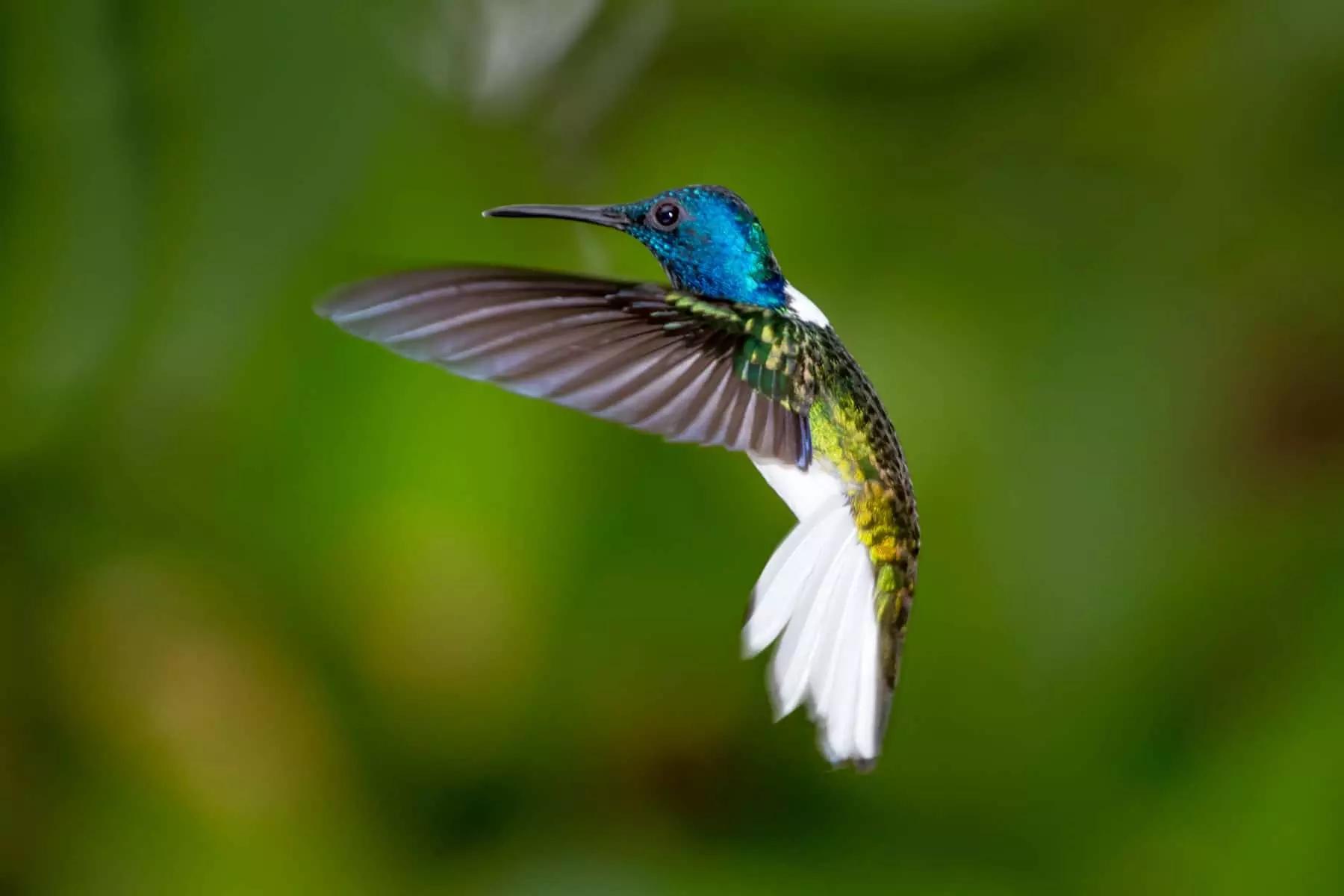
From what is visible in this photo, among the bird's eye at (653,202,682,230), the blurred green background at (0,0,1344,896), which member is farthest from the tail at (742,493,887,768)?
the blurred green background at (0,0,1344,896)

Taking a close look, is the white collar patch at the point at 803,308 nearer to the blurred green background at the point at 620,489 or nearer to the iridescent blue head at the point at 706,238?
the iridescent blue head at the point at 706,238

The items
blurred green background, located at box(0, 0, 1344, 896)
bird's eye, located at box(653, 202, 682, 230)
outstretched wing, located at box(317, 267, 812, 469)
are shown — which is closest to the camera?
outstretched wing, located at box(317, 267, 812, 469)

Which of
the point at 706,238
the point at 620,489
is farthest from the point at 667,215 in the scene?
the point at 620,489

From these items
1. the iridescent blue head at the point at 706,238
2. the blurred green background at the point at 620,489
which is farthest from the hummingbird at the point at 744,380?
the blurred green background at the point at 620,489

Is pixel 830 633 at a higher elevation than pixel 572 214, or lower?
lower

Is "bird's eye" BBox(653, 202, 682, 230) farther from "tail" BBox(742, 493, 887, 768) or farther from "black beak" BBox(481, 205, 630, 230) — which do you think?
"tail" BBox(742, 493, 887, 768)

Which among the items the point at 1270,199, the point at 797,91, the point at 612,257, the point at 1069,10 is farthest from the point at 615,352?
the point at 1270,199

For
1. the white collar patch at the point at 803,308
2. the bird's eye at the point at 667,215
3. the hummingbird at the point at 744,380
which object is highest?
the bird's eye at the point at 667,215

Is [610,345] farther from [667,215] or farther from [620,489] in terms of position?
[620,489]
